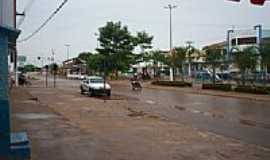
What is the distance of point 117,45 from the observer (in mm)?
84062

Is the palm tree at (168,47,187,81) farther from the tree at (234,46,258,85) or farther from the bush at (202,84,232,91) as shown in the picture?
the tree at (234,46,258,85)

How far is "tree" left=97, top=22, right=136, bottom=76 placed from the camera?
273ft

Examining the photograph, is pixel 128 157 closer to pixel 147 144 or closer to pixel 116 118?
pixel 147 144

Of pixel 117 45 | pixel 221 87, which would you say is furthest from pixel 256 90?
pixel 117 45

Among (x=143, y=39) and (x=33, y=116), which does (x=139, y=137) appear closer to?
(x=33, y=116)

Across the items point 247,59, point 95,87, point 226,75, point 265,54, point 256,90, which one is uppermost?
point 265,54

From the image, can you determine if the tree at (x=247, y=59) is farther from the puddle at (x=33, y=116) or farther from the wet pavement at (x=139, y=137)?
the puddle at (x=33, y=116)

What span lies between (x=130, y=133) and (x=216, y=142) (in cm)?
296

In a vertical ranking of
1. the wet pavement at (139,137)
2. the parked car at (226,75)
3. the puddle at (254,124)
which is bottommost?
the puddle at (254,124)

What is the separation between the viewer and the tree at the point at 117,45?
273 ft

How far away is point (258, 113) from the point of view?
23.1 metres

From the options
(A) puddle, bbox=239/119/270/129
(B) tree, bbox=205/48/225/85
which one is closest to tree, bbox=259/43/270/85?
(B) tree, bbox=205/48/225/85

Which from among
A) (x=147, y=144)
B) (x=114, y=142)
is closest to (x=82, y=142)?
(x=114, y=142)

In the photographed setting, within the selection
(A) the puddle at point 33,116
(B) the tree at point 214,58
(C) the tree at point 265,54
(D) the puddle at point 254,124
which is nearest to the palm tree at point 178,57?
(B) the tree at point 214,58
